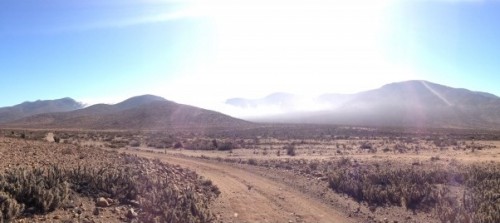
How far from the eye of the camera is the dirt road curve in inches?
470

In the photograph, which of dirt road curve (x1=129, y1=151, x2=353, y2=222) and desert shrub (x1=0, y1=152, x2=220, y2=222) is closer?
desert shrub (x1=0, y1=152, x2=220, y2=222)

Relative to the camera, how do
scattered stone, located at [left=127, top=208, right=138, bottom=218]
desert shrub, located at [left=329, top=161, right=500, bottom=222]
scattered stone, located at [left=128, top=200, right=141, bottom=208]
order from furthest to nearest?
desert shrub, located at [left=329, top=161, right=500, bottom=222] < scattered stone, located at [left=128, top=200, right=141, bottom=208] < scattered stone, located at [left=127, top=208, right=138, bottom=218]

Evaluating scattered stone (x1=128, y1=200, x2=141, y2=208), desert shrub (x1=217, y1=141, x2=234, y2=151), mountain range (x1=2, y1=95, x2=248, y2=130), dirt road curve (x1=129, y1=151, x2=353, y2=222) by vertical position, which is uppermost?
mountain range (x1=2, y1=95, x2=248, y2=130)

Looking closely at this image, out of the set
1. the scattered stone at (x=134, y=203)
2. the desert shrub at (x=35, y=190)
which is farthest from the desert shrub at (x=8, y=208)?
the scattered stone at (x=134, y=203)

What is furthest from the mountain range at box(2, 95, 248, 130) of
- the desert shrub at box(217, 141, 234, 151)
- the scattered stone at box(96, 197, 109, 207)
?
the scattered stone at box(96, 197, 109, 207)

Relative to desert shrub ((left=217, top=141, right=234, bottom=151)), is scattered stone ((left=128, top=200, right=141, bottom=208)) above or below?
above

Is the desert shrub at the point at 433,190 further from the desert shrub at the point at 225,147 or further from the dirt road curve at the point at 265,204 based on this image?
the desert shrub at the point at 225,147

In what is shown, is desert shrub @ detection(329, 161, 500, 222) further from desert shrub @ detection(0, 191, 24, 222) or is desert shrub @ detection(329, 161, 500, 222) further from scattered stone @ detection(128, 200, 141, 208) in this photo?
desert shrub @ detection(0, 191, 24, 222)

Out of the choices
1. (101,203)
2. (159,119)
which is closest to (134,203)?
(101,203)

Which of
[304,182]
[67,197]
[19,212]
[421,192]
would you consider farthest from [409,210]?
[19,212]

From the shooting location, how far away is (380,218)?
1243cm

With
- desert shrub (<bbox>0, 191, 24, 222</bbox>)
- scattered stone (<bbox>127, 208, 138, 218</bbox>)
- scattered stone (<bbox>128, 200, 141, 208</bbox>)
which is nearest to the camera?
desert shrub (<bbox>0, 191, 24, 222</bbox>)

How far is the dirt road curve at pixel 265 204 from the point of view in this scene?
39.2ft

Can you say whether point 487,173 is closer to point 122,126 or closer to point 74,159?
point 74,159
